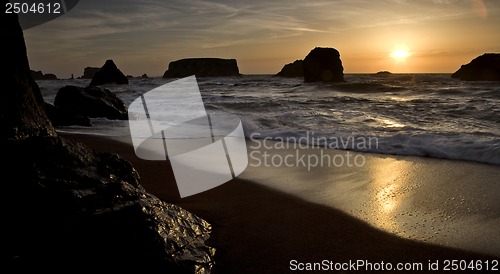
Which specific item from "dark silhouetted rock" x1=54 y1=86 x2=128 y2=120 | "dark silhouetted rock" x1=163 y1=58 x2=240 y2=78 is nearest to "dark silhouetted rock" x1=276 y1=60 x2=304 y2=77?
"dark silhouetted rock" x1=163 y1=58 x2=240 y2=78

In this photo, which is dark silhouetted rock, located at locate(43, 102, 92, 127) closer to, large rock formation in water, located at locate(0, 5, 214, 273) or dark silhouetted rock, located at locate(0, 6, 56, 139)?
dark silhouetted rock, located at locate(0, 6, 56, 139)

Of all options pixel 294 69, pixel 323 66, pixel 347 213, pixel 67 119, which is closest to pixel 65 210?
pixel 347 213

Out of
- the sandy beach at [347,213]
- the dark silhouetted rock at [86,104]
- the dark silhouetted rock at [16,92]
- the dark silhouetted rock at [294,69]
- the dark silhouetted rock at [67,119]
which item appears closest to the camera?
the dark silhouetted rock at [16,92]

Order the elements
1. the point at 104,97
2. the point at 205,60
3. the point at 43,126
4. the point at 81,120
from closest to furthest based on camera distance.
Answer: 1. the point at 43,126
2. the point at 81,120
3. the point at 104,97
4. the point at 205,60

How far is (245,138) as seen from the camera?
8.04 metres

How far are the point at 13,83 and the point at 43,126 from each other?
0.34 m

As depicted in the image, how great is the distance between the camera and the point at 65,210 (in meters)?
1.94

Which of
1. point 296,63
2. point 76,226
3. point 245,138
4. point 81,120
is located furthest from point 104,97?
point 296,63

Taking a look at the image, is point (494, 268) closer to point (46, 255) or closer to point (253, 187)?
point (253, 187)

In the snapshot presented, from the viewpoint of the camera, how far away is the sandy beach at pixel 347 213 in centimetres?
259

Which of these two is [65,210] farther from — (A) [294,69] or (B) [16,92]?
(A) [294,69]

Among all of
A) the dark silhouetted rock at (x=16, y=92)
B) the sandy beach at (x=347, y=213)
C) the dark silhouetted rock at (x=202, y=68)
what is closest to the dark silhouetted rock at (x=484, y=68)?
the sandy beach at (x=347, y=213)

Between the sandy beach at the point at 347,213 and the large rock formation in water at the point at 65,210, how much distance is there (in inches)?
18.0

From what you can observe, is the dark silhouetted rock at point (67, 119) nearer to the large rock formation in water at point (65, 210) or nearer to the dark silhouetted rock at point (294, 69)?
the large rock formation in water at point (65, 210)
